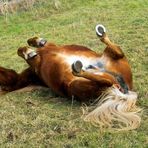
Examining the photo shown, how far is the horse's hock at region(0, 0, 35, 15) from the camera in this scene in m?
9.79

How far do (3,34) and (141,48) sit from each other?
116 inches

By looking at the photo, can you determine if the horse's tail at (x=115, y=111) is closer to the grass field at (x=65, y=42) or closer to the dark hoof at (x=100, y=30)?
the grass field at (x=65, y=42)

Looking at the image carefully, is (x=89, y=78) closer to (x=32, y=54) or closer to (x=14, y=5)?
(x=32, y=54)

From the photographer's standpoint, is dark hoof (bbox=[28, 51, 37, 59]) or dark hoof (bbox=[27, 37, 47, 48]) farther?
dark hoof (bbox=[27, 37, 47, 48])

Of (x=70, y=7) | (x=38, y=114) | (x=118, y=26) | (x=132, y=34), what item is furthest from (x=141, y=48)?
(x=70, y=7)

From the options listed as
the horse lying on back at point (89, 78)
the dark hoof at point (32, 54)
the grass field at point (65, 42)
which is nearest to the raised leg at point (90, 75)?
the horse lying on back at point (89, 78)

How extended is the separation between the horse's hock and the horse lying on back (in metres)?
4.16

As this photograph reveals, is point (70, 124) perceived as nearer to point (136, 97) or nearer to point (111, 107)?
point (111, 107)

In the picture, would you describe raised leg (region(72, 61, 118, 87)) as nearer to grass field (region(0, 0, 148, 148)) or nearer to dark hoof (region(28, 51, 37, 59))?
grass field (region(0, 0, 148, 148))

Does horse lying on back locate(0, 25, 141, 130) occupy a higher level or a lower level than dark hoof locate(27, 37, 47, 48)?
lower

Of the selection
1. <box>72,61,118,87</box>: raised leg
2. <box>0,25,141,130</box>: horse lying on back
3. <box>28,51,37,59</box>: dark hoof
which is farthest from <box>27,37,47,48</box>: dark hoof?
<box>72,61,118,87</box>: raised leg

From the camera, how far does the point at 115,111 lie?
4410mm

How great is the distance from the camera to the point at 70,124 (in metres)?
4.44

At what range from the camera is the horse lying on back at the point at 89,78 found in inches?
175
